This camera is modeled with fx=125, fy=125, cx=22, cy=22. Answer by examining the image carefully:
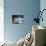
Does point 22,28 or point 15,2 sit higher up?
point 15,2

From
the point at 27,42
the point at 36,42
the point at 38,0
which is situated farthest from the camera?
the point at 38,0

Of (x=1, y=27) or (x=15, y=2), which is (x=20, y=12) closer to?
(x=15, y=2)

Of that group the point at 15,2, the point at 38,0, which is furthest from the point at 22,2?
the point at 38,0

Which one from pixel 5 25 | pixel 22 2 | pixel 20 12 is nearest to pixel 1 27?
pixel 5 25

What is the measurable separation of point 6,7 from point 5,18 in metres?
0.45

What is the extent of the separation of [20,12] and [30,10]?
1.37ft

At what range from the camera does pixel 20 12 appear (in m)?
5.12

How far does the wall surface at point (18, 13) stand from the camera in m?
5.09

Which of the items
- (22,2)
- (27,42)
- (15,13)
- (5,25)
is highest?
(22,2)

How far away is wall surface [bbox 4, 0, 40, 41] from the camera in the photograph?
5.09m

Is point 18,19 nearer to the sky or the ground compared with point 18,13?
nearer to the ground

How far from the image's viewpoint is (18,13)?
5129 millimetres

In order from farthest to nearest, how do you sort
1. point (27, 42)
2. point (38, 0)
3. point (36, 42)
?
1. point (38, 0)
2. point (27, 42)
3. point (36, 42)

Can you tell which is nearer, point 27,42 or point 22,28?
point 27,42
